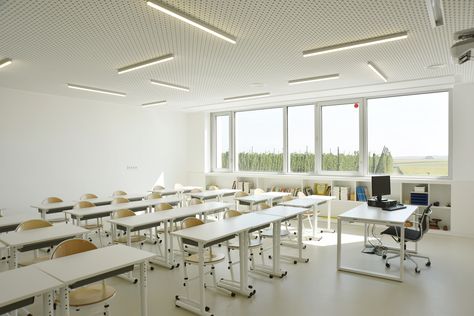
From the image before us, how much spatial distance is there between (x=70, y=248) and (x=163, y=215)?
6.74 feet

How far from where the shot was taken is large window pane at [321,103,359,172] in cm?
812

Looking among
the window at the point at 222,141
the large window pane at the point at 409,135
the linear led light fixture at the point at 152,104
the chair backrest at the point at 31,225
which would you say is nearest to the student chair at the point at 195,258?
the chair backrest at the point at 31,225

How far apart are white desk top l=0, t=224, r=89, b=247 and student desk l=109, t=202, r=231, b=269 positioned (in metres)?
0.63

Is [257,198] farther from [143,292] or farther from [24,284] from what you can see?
[24,284]

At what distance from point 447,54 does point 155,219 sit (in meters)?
4.79

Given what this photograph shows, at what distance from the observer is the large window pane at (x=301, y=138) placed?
8805 mm

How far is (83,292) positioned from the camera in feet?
9.37

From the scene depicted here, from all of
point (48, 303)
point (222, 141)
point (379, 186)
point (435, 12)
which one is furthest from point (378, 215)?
point (222, 141)

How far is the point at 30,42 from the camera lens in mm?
3959

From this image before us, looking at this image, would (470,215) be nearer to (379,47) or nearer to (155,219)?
(379,47)

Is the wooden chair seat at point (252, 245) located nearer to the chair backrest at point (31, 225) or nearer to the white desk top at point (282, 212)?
the white desk top at point (282, 212)

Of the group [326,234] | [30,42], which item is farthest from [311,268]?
[30,42]

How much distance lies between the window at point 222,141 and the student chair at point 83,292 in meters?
7.51

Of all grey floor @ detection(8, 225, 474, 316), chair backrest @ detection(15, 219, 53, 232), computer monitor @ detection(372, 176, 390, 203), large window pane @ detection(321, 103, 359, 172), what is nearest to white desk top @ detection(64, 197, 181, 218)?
chair backrest @ detection(15, 219, 53, 232)
